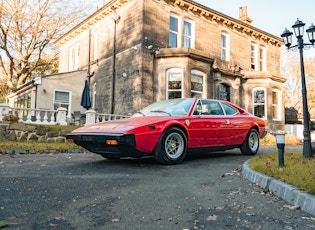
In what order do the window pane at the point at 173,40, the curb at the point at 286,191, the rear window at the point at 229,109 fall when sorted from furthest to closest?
the window pane at the point at 173,40 → the rear window at the point at 229,109 → the curb at the point at 286,191

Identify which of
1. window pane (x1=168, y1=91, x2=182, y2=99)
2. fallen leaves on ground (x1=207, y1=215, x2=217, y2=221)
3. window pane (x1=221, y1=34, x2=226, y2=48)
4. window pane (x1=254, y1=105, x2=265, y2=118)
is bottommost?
fallen leaves on ground (x1=207, y1=215, x2=217, y2=221)

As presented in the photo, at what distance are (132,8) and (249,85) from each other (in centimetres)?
952

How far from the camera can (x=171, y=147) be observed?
5.72m

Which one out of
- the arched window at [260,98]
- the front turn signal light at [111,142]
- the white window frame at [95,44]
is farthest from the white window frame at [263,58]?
the front turn signal light at [111,142]

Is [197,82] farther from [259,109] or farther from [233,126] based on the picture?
[233,126]

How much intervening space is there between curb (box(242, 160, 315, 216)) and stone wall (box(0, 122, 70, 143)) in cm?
842

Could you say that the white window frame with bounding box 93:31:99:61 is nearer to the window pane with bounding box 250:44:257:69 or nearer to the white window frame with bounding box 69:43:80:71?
the white window frame with bounding box 69:43:80:71

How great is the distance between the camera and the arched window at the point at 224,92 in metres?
18.0

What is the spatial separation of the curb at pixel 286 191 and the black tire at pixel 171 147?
66.6 inches

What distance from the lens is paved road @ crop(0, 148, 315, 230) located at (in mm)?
2438

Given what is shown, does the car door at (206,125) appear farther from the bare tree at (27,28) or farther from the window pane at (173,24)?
the bare tree at (27,28)

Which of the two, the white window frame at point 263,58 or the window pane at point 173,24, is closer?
the window pane at point 173,24

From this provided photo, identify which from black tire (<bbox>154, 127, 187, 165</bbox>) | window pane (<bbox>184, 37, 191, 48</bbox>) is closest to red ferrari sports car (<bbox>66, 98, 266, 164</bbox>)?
black tire (<bbox>154, 127, 187, 165</bbox>)

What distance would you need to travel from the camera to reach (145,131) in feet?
17.0
